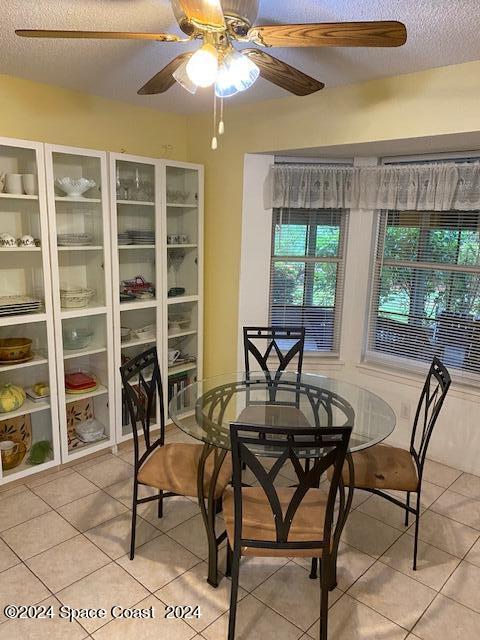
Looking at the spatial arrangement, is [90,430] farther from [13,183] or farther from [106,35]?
[106,35]

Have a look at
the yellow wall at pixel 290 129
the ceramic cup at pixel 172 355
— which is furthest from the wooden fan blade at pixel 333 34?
the ceramic cup at pixel 172 355

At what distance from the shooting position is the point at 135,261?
3430mm

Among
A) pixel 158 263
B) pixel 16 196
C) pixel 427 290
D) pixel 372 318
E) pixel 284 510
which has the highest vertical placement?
pixel 16 196

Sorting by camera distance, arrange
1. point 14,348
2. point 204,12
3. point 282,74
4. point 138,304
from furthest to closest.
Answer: point 138,304, point 14,348, point 282,74, point 204,12

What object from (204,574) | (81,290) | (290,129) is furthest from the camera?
(290,129)

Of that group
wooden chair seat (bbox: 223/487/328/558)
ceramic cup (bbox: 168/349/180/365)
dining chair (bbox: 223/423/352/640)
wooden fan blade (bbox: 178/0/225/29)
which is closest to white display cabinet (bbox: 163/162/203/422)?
ceramic cup (bbox: 168/349/180/365)

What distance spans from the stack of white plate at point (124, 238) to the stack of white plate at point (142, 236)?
0.09ft

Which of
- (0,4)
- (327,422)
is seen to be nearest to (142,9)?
(0,4)

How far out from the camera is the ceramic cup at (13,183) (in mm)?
2707

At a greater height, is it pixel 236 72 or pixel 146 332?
pixel 236 72

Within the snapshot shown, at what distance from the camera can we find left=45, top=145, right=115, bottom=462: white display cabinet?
9.61ft

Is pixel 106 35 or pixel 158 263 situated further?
pixel 158 263

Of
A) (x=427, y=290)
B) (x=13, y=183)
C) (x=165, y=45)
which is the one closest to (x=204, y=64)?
(x=165, y=45)

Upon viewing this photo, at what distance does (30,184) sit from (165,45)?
1.15 metres
